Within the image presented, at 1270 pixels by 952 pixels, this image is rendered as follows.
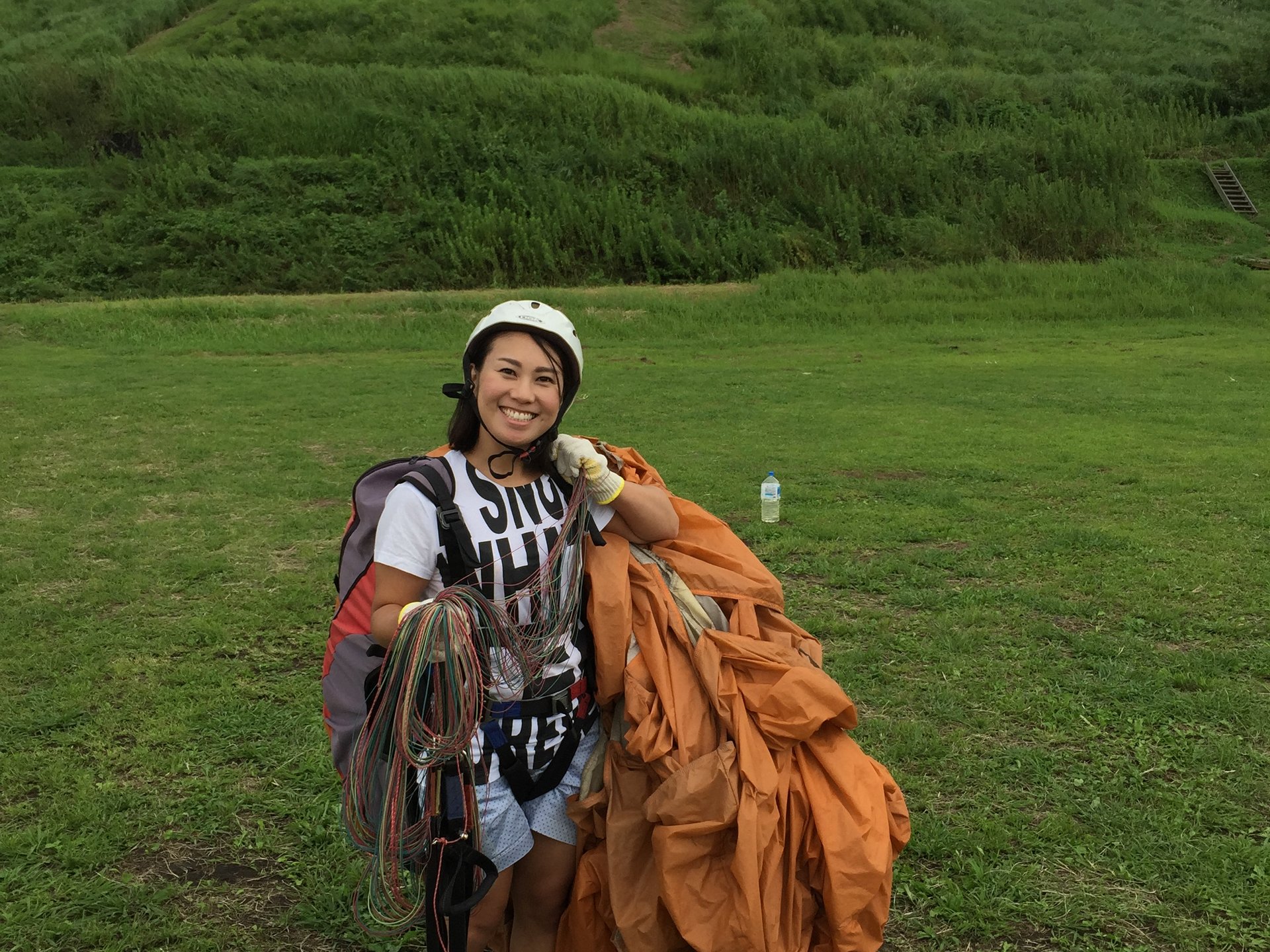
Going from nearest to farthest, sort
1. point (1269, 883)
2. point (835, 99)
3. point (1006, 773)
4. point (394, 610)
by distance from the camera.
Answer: point (394, 610) → point (1269, 883) → point (1006, 773) → point (835, 99)

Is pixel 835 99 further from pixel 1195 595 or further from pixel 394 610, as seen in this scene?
pixel 394 610

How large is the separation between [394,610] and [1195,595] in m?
4.76

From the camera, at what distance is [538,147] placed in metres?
28.5

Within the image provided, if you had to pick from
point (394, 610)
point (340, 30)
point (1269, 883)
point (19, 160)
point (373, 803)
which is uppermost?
point (340, 30)

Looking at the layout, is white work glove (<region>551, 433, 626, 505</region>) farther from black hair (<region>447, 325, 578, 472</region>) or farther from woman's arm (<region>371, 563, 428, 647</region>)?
woman's arm (<region>371, 563, 428, 647</region>)

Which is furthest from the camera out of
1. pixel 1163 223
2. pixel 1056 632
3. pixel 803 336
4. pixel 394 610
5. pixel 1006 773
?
pixel 1163 223

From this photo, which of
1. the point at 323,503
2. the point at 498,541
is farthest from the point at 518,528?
the point at 323,503

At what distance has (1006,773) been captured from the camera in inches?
149

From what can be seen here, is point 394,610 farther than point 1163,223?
No

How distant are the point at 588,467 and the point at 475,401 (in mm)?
299

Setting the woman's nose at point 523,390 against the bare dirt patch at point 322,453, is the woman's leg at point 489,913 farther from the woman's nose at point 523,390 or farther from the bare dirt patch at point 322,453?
the bare dirt patch at point 322,453

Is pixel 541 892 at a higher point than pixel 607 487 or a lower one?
lower

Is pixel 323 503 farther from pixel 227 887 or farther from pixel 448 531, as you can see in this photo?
pixel 448 531

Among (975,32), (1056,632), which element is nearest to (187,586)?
(1056,632)
